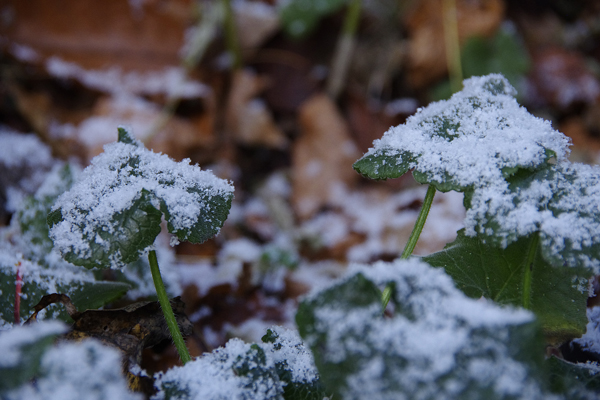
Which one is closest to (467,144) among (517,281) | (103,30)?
(517,281)

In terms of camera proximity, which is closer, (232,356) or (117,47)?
(232,356)

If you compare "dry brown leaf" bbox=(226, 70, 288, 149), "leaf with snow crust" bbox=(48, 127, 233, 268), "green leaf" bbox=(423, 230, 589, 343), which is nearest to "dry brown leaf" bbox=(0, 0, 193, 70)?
"dry brown leaf" bbox=(226, 70, 288, 149)

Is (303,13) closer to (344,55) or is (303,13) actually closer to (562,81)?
(344,55)

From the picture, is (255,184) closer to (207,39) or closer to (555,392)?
(207,39)

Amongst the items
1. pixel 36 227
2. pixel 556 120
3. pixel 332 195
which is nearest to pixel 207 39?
pixel 332 195

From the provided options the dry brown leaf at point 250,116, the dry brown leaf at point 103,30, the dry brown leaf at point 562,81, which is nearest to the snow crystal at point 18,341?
the dry brown leaf at point 250,116
